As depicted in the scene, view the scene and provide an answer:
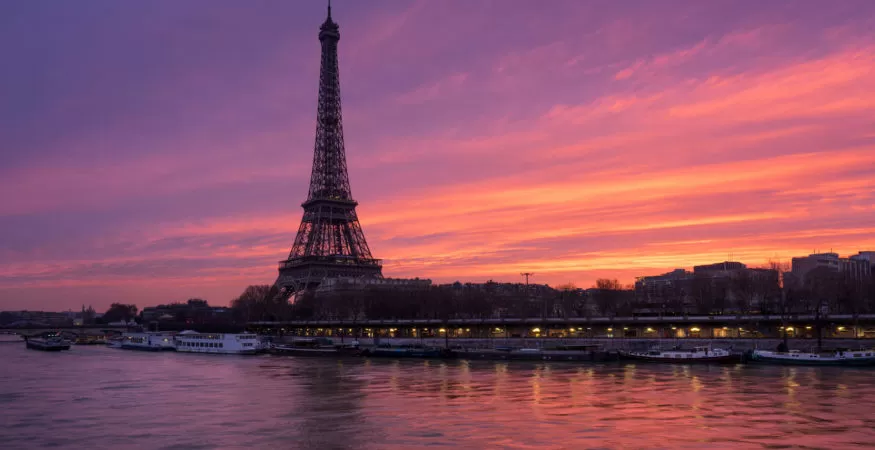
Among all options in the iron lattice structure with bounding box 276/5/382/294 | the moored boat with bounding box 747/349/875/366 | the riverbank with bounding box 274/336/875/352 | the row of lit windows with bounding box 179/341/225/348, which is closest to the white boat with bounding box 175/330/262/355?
the row of lit windows with bounding box 179/341/225/348

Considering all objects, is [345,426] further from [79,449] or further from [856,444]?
[856,444]

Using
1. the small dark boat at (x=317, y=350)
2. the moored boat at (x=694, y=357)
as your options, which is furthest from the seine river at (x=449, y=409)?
the small dark boat at (x=317, y=350)

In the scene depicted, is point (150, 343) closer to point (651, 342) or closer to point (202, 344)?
point (202, 344)

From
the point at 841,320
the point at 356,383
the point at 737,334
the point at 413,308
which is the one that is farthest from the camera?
the point at 413,308

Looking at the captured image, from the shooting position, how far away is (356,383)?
184ft

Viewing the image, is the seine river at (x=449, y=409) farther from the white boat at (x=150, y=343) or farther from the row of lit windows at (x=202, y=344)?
the white boat at (x=150, y=343)

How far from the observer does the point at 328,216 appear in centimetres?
16125

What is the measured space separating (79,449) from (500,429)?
667 inches

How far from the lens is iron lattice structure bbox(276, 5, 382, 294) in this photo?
16000cm

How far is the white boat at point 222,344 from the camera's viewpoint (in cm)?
9862

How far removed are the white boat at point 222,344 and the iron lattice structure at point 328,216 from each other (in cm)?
4745

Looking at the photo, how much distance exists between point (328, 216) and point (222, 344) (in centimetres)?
6208

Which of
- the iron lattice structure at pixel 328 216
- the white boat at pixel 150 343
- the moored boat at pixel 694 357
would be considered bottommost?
the white boat at pixel 150 343

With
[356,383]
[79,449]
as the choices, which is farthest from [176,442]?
[356,383]
